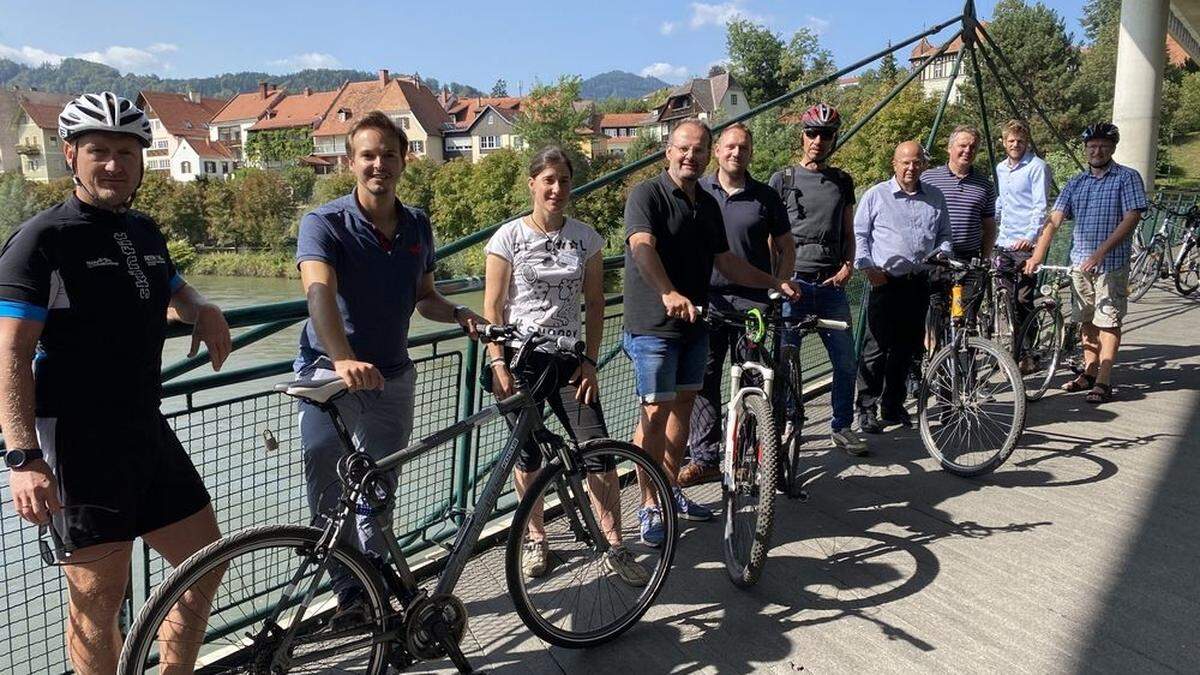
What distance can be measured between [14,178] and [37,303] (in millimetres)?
68608

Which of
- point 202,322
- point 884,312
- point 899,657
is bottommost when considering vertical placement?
point 899,657

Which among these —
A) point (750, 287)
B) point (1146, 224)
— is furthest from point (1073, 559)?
point (1146, 224)

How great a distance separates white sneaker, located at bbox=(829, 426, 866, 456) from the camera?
15.0 feet

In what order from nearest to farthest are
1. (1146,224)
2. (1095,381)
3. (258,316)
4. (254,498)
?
(258,316) < (254,498) < (1095,381) < (1146,224)

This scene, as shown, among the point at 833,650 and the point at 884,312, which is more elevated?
the point at 884,312

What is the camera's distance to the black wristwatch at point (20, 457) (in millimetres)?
1795

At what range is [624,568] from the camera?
2.97 m

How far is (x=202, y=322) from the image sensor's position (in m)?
2.35

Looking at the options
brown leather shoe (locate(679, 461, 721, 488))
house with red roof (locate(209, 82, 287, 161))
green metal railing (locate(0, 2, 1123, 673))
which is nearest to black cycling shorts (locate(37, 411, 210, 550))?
green metal railing (locate(0, 2, 1123, 673))

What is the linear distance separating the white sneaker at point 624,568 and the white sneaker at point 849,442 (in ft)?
6.65

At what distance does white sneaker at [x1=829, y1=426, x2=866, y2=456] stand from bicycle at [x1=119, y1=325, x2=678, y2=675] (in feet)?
6.23

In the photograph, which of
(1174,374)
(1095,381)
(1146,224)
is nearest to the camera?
(1095,381)

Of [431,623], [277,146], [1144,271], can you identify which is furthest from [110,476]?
[277,146]

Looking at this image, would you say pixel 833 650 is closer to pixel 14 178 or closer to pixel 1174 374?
pixel 1174 374
